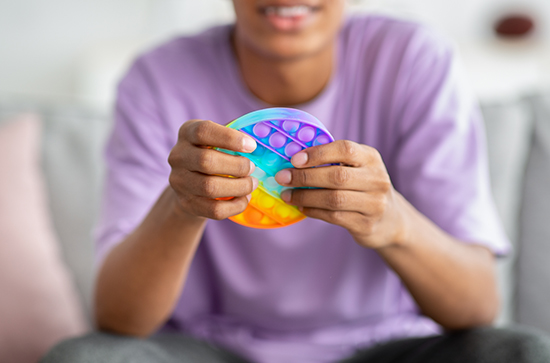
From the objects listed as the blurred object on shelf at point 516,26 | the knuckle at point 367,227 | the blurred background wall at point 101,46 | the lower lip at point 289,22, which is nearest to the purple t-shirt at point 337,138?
the lower lip at point 289,22

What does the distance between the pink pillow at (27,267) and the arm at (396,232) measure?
657mm

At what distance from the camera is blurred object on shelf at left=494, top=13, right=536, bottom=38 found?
88.6 inches

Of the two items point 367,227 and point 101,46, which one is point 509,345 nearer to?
point 367,227

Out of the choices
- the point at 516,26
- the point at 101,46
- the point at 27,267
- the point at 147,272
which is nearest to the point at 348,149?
the point at 147,272

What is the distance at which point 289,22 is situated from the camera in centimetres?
77

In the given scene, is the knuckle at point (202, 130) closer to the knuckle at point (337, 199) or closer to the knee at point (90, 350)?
the knuckle at point (337, 199)

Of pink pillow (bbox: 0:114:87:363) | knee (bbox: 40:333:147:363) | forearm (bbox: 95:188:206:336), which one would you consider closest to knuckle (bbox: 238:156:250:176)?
forearm (bbox: 95:188:206:336)

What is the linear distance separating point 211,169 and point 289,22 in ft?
1.15

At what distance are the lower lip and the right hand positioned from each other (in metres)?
0.29

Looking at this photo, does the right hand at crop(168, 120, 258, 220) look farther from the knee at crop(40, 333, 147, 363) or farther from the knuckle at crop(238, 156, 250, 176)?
the knee at crop(40, 333, 147, 363)

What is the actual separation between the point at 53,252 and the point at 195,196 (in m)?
0.66

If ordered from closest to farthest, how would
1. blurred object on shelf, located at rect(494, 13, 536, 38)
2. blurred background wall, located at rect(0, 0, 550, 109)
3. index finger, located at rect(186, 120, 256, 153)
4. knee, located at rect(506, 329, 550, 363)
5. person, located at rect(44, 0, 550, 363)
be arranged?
Answer: index finger, located at rect(186, 120, 256, 153) < knee, located at rect(506, 329, 550, 363) < person, located at rect(44, 0, 550, 363) < blurred background wall, located at rect(0, 0, 550, 109) < blurred object on shelf, located at rect(494, 13, 536, 38)

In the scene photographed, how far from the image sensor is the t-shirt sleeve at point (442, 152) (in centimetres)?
78

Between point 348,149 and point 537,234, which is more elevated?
point 348,149
